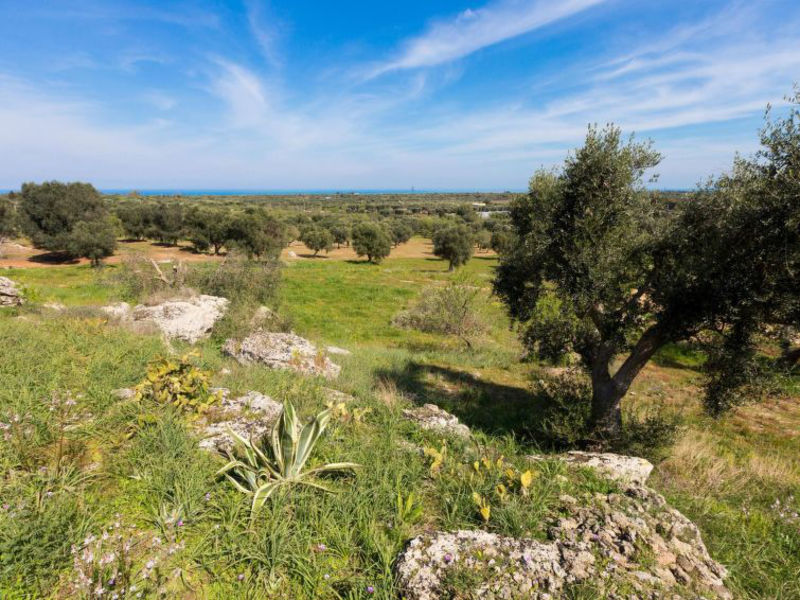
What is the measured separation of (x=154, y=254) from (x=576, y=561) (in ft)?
241

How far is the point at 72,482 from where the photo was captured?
4035 millimetres

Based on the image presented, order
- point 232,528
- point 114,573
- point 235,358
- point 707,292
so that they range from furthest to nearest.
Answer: point 235,358 → point 707,292 → point 232,528 → point 114,573

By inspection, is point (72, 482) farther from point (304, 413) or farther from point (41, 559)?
point (304, 413)

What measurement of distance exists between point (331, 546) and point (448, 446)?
272cm

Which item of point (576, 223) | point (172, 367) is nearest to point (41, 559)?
point (172, 367)

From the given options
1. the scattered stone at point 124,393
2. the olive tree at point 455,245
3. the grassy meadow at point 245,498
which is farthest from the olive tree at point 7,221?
the scattered stone at point 124,393

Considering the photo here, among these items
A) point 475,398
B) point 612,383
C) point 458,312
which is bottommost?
point 475,398

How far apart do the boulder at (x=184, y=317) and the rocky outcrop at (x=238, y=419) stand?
10.8 meters

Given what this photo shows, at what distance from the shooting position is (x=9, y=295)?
51.5 feet

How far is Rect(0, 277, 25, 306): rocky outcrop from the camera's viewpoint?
15359 mm

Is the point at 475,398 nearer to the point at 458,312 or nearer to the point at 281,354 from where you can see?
the point at 281,354

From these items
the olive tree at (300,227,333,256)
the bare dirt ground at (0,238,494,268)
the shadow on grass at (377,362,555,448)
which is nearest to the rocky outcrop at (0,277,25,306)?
the bare dirt ground at (0,238,494,268)

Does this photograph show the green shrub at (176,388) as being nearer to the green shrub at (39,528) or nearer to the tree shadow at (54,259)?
the green shrub at (39,528)

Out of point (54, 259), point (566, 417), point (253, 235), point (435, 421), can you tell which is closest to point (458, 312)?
point (566, 417)
